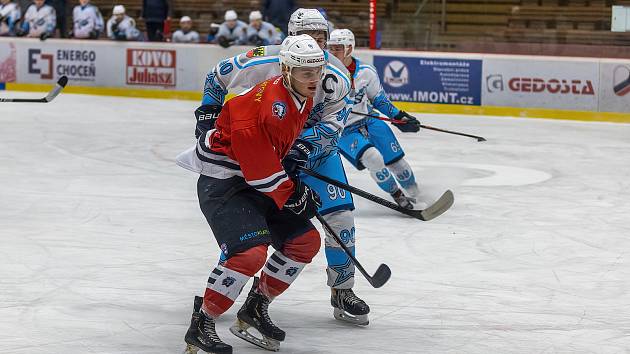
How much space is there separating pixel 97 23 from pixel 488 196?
9.86 m

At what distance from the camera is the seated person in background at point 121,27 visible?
16312 mm

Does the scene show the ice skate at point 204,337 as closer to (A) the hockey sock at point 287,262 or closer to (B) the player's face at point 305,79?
(A) the hockey sock at point 287,262

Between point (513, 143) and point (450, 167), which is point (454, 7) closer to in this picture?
point (513, 143)

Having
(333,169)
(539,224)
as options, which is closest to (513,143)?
(539,224)

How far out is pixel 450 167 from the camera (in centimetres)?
979

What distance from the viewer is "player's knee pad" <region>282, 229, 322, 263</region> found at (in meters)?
4.45

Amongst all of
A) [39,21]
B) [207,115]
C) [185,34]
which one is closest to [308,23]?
[207,115]

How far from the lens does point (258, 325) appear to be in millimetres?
4504

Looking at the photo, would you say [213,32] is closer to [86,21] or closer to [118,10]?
[118,10]

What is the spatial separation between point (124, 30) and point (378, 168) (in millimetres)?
9501

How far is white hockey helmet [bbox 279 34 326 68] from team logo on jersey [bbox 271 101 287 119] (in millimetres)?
165

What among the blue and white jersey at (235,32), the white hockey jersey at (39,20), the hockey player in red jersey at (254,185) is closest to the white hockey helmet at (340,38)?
the hockey player in red jersey at (254,185)

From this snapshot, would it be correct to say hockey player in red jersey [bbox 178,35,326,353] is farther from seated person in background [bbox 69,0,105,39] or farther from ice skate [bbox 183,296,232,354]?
seated person in background [bbox 69,0,105,39]

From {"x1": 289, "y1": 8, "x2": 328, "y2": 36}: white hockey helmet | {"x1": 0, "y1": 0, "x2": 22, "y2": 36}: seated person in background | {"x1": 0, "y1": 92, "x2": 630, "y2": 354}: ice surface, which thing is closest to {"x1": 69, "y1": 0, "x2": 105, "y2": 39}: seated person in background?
{"x1": 0, "y1": 0, "x2": 22, "y2": 36}: seated person in background
